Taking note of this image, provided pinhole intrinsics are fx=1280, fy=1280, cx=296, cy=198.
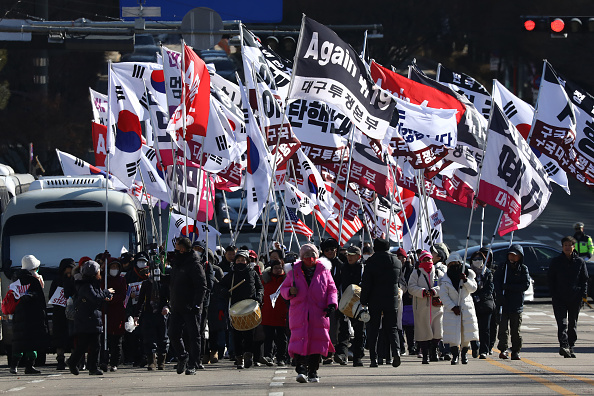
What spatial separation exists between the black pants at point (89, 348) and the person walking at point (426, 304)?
12.8ft

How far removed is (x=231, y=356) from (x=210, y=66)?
24.3 feet

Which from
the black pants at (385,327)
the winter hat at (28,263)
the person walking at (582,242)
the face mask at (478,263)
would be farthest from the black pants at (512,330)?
the person walking at (582,242)

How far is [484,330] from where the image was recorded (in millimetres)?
Result: 16453

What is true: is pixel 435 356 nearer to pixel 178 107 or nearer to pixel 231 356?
pixel 231 356

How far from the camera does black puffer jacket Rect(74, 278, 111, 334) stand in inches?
577

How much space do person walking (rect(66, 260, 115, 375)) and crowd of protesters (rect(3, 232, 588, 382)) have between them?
0.5 inches

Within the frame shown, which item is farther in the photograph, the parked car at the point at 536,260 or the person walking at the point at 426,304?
the parked car at the point at 536,260

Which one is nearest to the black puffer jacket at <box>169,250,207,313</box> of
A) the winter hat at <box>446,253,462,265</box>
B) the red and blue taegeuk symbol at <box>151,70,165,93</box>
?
the winter hat at <box>446,253,462,265</box>

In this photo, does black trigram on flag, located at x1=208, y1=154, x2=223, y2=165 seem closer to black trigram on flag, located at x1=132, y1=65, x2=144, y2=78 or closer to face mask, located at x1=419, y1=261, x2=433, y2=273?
black trigram on flag, located at x1=132, y1=65, x2=144, y2=78

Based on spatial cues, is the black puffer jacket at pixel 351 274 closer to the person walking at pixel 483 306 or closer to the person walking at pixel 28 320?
the person walking at pixel 483 306

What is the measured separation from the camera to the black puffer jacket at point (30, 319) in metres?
15.5

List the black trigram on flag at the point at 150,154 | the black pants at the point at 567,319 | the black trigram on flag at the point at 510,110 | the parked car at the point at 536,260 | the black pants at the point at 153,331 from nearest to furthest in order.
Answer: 1. the black pants at the point at 153,331
2. the black pants at the point at 567,319
3. the black trigram on flag at the point at 510,110
4. the black trigram on flag at the point at 150,154
5. the parked car at the point at 536,260

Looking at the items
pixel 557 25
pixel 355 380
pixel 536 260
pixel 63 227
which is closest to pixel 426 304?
pixel 355 380

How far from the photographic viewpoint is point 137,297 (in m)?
15.8
